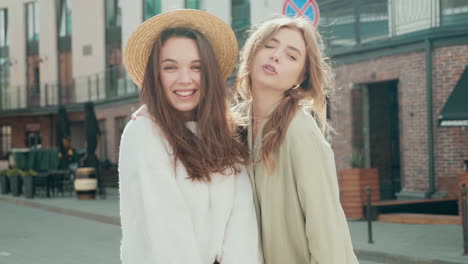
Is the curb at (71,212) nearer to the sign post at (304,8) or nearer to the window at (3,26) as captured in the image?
the sign post at (304,8)

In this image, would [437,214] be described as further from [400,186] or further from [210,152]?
[210,152]

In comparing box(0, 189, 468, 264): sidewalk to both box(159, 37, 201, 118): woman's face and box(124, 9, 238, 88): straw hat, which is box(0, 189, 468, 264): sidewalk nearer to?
box(124, 9, 238, 88): straw hat

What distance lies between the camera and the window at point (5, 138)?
42.9 m

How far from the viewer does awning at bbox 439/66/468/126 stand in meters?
13.5

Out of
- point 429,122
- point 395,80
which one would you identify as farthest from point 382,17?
point 429,122

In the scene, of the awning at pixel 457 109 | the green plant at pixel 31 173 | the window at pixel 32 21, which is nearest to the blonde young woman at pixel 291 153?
the awning at pixel 457 109

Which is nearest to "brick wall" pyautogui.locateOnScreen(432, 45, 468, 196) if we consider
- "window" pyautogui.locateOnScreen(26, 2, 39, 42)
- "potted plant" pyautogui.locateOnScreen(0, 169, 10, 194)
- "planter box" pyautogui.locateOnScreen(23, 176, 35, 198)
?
"planter box" pyautogui.locateOnScreen(23, 176, 35, 198)

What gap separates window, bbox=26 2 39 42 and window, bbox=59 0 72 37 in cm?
234

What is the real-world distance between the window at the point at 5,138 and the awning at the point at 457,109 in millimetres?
33304

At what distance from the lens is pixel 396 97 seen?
→ 1909 cm

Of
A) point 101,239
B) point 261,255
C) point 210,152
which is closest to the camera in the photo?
point 210,152

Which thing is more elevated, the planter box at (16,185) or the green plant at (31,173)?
the green plant at (31,173)

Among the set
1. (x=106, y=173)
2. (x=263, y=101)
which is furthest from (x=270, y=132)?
(x=106, y=173)

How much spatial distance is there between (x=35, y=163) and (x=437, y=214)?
48.1 feet
